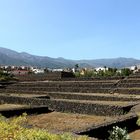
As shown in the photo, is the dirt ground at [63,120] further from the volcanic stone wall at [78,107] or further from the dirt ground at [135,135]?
the dirt ground at [135,135]

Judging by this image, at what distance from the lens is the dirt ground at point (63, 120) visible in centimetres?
2006

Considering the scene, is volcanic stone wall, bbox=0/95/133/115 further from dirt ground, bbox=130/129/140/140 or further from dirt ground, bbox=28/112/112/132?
dirt ground, bbox=130/129/140/140

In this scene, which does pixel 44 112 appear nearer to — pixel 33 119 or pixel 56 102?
pixel 56 102

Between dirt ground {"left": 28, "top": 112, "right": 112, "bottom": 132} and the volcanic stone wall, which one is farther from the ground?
the volcanic stone wall

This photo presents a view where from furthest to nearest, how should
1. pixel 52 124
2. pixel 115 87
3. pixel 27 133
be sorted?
pixel 115 87 < pixel 52 124 < pixel 27 133

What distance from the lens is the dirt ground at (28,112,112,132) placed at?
20058 millimetres

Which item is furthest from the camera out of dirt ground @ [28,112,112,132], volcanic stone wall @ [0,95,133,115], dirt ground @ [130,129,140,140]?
volcanic stone wall @ [0,95,133,115]

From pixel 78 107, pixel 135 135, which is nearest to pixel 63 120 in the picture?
pixel 78 107

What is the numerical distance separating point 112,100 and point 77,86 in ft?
Answer: 43.1

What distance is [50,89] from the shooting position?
4119cm

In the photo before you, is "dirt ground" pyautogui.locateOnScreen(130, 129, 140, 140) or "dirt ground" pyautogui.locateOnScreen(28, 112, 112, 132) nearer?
"dirt ground" pyautogui.locateOnScreen(130, 129, 140, 140)

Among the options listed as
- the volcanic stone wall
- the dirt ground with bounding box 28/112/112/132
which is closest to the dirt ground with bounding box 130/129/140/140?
the dirt ground with bounding box 28/112/112/132

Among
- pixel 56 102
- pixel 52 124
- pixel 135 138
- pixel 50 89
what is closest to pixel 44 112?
pixel 56 102

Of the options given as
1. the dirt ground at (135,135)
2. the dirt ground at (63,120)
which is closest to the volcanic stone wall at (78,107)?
the dirt ground at (63,120)
